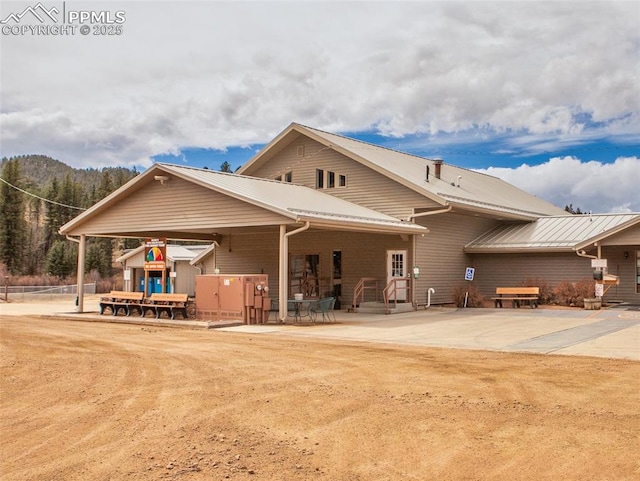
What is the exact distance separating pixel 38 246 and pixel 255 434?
92795 mm

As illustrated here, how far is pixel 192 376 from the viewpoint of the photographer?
10.0 m

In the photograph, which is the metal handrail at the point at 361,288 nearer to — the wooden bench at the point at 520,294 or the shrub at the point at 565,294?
the wooden bench at the point at 520,294

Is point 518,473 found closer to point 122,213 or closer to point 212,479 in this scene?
point 212,479

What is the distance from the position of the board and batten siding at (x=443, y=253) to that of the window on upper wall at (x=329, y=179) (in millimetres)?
3328

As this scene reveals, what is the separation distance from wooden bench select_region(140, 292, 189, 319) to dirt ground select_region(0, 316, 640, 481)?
747cm

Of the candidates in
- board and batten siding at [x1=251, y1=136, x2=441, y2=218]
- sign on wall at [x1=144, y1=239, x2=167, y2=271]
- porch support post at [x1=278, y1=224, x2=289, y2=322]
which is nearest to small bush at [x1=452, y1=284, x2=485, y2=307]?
board and batten siding at [x1=251, y1=136, x2=441, y2=218]

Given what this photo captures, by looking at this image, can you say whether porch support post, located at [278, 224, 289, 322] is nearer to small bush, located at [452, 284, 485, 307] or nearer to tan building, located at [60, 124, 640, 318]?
tan building, located at [60, 124, 640, 318]

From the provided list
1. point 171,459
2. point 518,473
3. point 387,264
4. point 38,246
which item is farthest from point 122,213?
point 38,246

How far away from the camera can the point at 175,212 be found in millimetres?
21391

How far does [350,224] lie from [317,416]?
1268 centimetres

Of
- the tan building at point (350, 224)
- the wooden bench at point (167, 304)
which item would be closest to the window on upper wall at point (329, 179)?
the tan building at point (350, 224)

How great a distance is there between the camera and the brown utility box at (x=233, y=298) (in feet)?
62.1

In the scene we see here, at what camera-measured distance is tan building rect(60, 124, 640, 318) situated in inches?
824

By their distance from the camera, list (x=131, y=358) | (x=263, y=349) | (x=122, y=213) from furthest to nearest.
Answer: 1. (x=122, y=213)
2. (x=263, y=349)
3. (x=131, y=358)
